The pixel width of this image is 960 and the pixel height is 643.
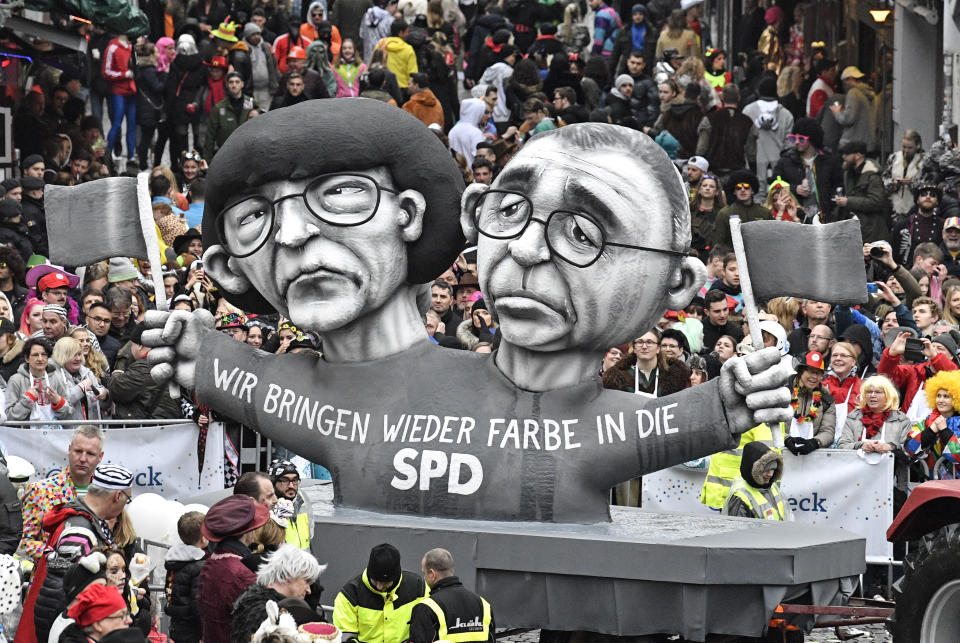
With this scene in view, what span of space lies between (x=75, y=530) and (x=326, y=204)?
2.08 metres

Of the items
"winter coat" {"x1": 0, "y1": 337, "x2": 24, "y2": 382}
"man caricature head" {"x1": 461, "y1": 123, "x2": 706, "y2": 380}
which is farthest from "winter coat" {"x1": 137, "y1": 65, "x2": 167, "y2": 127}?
"man caricature head" {"x1": 461, "y1": 123, "x2": 706, "y2": 380}

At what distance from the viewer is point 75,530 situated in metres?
9.46

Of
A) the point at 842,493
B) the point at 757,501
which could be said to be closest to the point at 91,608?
the point at 757,501

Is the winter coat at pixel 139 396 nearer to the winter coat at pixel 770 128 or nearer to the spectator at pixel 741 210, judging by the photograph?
the spectator at pixel 741 210

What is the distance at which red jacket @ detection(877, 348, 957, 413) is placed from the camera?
1427 centimetres

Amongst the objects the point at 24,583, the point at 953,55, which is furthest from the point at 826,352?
the point at 953,55

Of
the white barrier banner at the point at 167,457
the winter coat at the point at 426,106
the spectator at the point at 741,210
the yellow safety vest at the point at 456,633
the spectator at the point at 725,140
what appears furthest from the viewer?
the winter coat at the point at 426,106

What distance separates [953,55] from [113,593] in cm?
1730

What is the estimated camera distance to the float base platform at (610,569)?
9453 millimetres

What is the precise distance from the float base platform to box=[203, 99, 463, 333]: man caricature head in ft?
4.02

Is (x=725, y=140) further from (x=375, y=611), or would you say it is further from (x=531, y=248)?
(x=375, y=611)

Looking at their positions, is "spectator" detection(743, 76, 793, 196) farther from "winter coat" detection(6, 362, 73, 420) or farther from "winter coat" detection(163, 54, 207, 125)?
"winter coat" detection(6, 362, 73, 420)

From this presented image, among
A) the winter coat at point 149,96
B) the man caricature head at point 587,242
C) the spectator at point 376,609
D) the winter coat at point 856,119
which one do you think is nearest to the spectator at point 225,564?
the spectator at point 376,609

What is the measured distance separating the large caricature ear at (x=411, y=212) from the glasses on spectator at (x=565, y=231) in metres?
0.47
